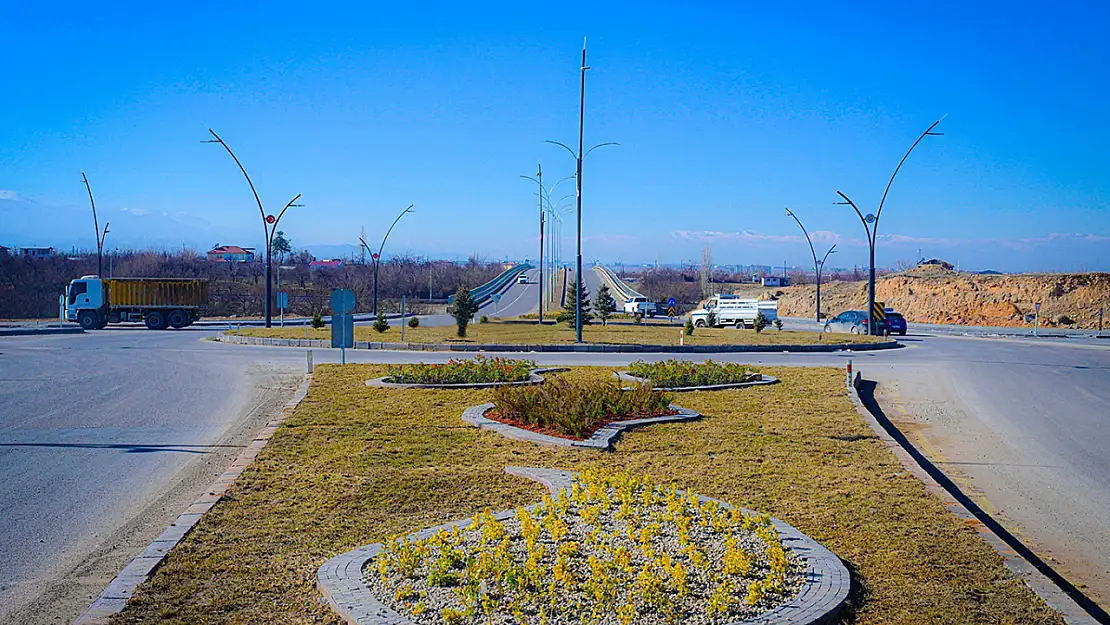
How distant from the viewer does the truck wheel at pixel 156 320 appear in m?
44.7

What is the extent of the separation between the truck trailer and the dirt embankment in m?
54.9

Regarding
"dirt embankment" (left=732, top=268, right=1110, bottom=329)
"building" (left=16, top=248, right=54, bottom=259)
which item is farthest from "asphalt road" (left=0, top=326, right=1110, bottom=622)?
"building" (left=16, top=248, right=54, bottom=259)

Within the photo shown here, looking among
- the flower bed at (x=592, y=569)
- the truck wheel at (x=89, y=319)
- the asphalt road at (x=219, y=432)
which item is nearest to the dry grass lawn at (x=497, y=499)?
the flower bed at (x=592, y=569)

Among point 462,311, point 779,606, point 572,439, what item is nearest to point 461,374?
point 572,439

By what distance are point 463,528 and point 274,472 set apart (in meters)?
3.35

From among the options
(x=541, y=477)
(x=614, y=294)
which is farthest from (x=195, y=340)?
(x=614, y=294)

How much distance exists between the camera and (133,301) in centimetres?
4416

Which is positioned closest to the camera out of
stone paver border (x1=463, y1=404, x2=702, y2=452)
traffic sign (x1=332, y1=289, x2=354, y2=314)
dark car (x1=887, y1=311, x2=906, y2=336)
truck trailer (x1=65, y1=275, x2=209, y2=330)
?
stone paver border (x1=463, y1=404, x2=702, y2=452)

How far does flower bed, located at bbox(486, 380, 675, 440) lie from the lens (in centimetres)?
1184

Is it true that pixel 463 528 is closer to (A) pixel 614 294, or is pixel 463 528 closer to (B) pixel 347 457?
(B) pixel 347 457

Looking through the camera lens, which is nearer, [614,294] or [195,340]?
[195,340]

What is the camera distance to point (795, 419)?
526 inches

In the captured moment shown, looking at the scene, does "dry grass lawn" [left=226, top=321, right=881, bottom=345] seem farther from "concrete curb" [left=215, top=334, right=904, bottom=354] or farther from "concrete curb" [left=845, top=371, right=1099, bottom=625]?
"concrete curb" [left=845, top=371, right=1099, bottom=625]

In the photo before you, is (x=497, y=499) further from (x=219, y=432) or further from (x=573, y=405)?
(x=219, y=432)
